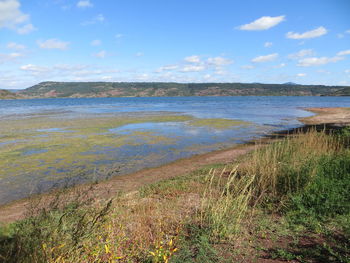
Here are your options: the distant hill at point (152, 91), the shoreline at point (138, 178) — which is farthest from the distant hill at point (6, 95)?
the shoreline at point (138, 178)

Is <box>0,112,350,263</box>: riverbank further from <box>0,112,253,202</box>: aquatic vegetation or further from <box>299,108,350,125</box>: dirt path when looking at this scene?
<box>299,108,350,125</box>: dirt path

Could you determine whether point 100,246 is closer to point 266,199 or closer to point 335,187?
point 266,199

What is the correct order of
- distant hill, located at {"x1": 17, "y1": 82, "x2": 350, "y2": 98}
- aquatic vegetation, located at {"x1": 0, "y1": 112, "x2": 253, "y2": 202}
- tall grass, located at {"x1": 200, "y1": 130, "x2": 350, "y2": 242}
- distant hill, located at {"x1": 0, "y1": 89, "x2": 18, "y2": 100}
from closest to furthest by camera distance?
1. tall grass, located at {"x1": 200, "y1": 130, "x2": 350, "y2": 242}
2. aquatic vegetation, located at {"x1": 0, "y1": 112, "x2": 253, "y2": 202}
3. distant hill, located at {"x1": 0, "y1": 89, "x2": 18, "y2": 100}
4. distant hill, located at {"x1": 17, "y1": 82, "x2": 350, "y2": 98}

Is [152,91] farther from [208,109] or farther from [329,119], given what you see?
[329,119]

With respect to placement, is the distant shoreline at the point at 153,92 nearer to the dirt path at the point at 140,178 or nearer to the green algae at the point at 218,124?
the green algae at the point at 218,124

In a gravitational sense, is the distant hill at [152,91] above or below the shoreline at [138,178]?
above

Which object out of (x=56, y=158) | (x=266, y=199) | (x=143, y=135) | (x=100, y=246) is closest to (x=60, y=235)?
(x=100, y=246)

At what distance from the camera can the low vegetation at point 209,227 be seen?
3338 millimetres

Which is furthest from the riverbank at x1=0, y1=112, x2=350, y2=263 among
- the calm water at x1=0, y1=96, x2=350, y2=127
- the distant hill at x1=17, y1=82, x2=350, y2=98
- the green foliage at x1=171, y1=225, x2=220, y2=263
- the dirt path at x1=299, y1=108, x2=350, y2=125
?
the distant hill at x1=17, y1=82, x2=350, y2=98

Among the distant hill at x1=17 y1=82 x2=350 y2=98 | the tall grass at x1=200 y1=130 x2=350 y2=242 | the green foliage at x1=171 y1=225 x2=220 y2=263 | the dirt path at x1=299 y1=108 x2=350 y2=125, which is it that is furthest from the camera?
the distant hill at x1=17 y1=82 x2=350 y2=98

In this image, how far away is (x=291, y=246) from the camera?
4.16m

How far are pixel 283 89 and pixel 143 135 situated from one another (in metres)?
192

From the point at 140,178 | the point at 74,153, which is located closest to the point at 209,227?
the point at 140,178

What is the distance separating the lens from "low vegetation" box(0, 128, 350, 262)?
334cm
